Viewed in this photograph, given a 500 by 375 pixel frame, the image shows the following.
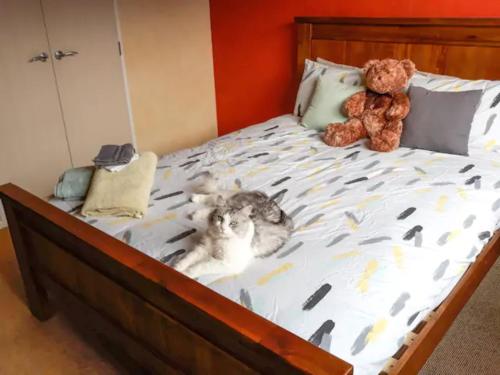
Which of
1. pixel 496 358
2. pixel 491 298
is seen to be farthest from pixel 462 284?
pixel 491 298

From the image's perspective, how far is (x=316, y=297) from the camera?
1.27 meters

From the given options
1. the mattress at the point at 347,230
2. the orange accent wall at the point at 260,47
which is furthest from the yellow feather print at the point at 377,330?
the orange accent wall at the point at 260,47

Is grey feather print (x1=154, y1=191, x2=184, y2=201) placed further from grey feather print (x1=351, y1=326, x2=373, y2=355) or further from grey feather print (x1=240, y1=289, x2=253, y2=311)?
grey feather print (x1=351, y1=326, x2=373, y2=355)

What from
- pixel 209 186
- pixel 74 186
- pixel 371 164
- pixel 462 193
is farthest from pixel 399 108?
pixel 74 186

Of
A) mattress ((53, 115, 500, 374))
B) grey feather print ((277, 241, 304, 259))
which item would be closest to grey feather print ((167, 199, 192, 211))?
mattress ((53, 115, 500, 374))

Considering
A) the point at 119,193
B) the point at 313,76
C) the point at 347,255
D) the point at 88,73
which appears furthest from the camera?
the point at 88,73

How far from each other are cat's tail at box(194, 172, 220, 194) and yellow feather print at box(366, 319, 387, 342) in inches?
34.8

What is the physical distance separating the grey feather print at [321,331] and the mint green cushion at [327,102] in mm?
1646

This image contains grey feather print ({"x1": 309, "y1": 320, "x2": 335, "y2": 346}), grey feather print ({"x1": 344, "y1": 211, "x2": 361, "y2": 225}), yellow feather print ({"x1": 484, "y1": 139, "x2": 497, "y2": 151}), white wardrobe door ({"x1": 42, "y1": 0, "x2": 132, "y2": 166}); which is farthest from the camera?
white wardrobe door ({"x1": 42, "y1": 0, "x2": 132, "y2": 166})

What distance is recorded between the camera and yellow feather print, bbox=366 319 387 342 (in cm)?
123

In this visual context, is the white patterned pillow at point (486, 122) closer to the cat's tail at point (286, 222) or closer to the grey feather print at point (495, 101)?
the grey feather print at point (495, 101)

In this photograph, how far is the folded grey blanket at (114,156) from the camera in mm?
1918

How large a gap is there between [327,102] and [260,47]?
1.12 m

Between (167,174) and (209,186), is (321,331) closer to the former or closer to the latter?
(209,186)
